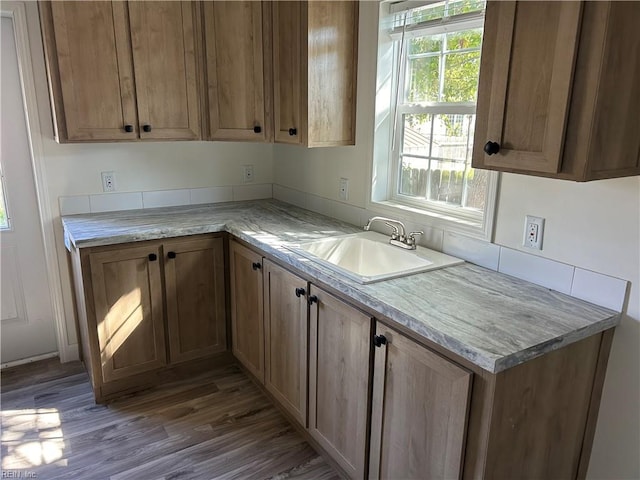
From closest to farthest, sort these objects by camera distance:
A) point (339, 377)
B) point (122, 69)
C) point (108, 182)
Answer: point (339, 377) < point (122, 69) < point (108, 182)

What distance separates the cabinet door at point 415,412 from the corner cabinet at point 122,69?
174 centimetres

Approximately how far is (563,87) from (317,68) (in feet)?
4.39

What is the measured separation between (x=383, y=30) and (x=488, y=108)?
3.46 ft

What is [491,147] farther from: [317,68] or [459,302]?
[317,68]

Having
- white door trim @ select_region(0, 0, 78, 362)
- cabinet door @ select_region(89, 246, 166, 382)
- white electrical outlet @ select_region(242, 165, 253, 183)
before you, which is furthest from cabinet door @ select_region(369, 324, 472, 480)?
white door trim @ select_region(0, 0, 78, 362)

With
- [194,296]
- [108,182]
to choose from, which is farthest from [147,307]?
[108,182]

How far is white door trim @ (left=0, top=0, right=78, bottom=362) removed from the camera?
2.41 metres

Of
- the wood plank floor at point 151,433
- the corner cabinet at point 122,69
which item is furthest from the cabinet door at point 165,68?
the wood plank floor at point 151,433

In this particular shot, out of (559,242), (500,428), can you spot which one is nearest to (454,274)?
(559,242)

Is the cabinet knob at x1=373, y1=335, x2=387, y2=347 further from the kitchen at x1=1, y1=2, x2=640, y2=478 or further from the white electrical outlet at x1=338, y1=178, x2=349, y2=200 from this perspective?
the white electrical outlet at x1=338, y1=178, x2=349, y2=200

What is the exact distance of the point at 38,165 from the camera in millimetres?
2605

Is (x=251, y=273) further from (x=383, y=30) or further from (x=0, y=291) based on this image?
(x=0, y=291)

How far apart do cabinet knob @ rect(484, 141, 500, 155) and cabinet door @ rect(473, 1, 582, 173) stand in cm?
1

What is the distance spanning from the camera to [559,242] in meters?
1.65
